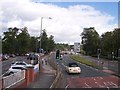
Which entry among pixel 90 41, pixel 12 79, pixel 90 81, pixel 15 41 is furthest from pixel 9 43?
pixel 12 79

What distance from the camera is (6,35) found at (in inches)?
4921

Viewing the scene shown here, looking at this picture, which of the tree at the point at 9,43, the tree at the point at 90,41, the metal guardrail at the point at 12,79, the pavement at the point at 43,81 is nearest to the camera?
the metal guardrail at the point at 12,79

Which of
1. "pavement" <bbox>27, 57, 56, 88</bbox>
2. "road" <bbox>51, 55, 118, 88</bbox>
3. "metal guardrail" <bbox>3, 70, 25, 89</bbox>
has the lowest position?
"road" <bbox>51, 55, 118, 88</bbox>

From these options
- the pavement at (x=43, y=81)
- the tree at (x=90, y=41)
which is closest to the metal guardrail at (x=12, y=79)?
the pavement at (x=43, y=81)

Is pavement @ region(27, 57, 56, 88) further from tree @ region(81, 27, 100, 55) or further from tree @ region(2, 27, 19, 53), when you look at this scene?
tree @ region(81, 27, 100, 55)

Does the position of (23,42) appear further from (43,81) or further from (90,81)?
(43,81)

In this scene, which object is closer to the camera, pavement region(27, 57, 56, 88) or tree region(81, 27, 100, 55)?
pavement region(27, 57, 56, 88)

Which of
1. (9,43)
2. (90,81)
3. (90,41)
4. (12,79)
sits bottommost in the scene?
(90,81)

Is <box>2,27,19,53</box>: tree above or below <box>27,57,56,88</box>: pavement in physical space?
above

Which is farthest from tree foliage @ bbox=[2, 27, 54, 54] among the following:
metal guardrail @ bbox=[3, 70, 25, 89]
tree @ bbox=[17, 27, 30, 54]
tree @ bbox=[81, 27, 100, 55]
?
metal guardrail @ bbox=[3, 70, 25, 89]

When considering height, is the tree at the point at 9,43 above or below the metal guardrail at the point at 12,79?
above

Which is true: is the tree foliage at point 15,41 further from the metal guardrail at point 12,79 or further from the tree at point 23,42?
the metal guardrail at point 12,79

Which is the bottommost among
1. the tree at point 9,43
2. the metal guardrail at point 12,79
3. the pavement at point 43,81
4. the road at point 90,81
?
the road at point 90,81

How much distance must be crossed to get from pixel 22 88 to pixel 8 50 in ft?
328
